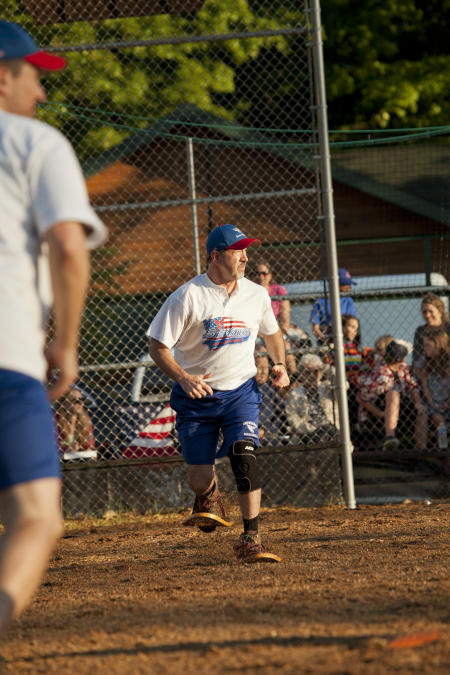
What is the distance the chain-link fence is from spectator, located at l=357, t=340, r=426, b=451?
10 cm

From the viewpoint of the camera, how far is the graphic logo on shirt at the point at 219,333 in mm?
6363

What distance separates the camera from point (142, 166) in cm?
1570

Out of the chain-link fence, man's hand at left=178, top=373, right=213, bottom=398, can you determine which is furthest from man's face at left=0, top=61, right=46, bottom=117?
the chain-link fence

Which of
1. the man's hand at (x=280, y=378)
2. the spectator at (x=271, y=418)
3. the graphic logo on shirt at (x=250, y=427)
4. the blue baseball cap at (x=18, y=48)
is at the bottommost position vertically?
the spectator at (x=271, y=418)

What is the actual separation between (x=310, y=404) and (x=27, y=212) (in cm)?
641

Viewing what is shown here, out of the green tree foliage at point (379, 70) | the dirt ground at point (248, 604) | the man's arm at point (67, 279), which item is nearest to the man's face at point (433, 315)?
the dirt ground at point (248, 604)

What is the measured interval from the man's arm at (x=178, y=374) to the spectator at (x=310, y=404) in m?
2.87

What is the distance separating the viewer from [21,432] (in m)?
2.82

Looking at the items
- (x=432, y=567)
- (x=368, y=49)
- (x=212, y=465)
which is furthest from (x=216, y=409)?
(x=368, y=49)

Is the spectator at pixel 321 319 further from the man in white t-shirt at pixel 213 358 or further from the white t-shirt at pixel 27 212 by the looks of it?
the white t-shirt at pixel 27 212

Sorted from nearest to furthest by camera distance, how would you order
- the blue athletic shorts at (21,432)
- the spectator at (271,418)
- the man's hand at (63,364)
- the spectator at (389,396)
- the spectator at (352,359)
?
the blue athletic shorts at (21,432), the man's hand at (63,364), the spectator at (271,418), the spectator at (389,396), the spectator at (352,359)

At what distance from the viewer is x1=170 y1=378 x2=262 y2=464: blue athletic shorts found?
629 cm

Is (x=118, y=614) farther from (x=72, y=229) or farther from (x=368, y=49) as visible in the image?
(x=368, y=49)

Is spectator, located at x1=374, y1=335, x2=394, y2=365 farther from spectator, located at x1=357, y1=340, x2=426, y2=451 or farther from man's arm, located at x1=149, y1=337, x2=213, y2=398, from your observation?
man's arm, located at x1=149, y1=337, x2=213, y2=398
